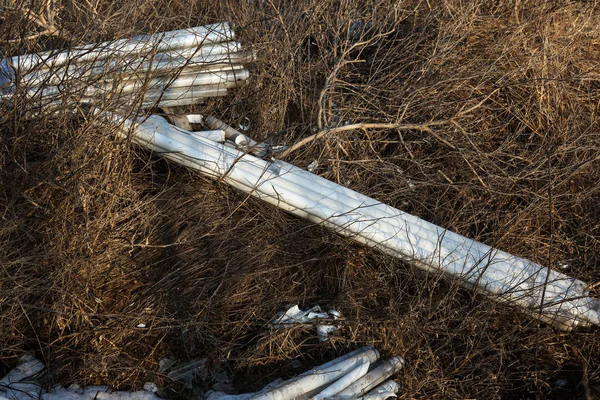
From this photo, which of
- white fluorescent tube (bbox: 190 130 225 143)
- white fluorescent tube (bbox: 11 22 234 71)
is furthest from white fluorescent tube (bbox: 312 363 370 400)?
white fluorescent tube (bbox: 11 22 234 71)

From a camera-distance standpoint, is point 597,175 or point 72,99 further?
point 597,175

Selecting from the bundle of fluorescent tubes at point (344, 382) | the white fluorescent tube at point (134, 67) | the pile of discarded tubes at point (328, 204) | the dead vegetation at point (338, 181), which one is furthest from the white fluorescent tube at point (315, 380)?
the white fluorescent tube at point (134, 67)

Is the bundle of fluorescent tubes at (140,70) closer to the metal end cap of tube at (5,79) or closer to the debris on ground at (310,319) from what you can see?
the metal end cap of tube at (5,79)

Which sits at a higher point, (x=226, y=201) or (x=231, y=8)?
(x=231, y=8)

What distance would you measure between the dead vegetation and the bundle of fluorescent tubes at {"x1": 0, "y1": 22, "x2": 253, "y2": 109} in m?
0.11

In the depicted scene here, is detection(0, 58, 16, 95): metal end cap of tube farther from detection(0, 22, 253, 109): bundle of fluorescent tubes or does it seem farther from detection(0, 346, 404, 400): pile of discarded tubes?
detection(0, 346, 404, 400): pile of discarded tubes

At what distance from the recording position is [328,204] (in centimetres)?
349

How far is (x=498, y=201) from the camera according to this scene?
3777 millimetres

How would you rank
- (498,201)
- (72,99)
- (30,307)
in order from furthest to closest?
(498,201) < (72,99) < (30,307)

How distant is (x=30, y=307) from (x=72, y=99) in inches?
39.0

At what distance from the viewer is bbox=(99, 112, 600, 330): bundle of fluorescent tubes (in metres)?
3.23

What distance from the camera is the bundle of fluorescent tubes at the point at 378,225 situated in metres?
3.23

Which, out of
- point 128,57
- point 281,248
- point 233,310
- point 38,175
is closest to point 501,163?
point 281,248

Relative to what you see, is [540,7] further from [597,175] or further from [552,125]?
[597,175]
